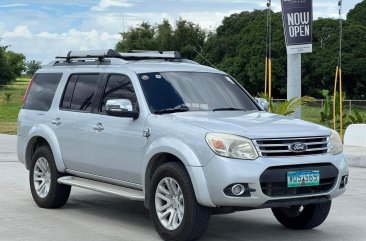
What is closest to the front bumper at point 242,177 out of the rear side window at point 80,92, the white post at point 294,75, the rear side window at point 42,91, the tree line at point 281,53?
the rear side window at point 80,92

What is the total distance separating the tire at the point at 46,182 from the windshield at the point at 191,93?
1897 millimetres

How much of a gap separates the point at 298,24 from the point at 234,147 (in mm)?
12129

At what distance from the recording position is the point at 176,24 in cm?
8344

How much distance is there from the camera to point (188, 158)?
23.4 ft

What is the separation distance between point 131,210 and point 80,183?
3.08 feet

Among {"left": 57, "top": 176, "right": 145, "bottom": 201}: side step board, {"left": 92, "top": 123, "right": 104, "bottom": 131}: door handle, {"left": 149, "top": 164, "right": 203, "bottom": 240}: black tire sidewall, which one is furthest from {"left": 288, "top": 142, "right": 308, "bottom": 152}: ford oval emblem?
{"left": 92, "top": 123, "right": 104, "bottom": 131}: door handle

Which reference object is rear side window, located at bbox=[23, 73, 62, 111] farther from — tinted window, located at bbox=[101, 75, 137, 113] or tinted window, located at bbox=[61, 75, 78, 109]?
tinted window, located at bbox=[101, 75, 137, 113]

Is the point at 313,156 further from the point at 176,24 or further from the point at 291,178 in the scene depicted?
the point at 176,24

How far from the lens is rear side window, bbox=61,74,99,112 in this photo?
29.8 ft

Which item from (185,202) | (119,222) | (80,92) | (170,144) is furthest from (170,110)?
(80,92)

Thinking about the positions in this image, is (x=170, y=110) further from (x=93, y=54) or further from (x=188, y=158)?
(x=93, y=54)

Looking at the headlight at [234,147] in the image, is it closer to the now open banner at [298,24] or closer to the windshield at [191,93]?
the windshield at [191,93]

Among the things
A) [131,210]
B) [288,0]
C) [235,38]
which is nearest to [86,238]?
[131,210]

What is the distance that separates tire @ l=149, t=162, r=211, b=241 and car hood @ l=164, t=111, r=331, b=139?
0.52 metres
